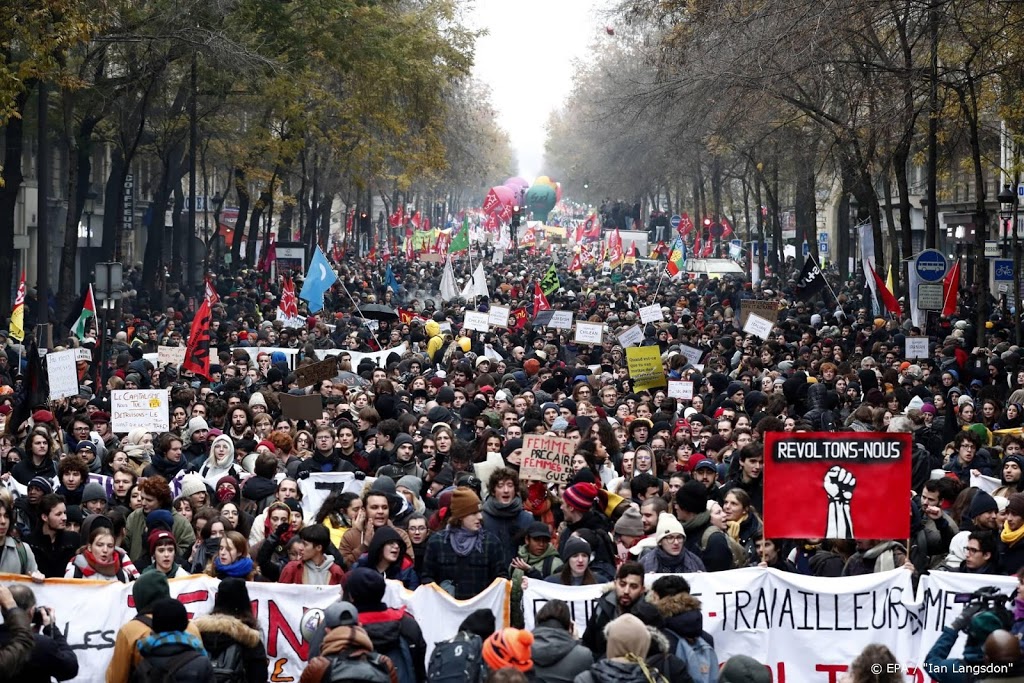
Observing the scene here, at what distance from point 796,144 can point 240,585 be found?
3479 cm

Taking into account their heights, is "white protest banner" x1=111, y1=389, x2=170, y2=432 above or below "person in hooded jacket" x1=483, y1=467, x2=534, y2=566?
above

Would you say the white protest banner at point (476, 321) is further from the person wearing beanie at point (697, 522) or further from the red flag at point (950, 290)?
the person wearing beanie at point (697, 522)

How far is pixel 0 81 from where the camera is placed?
21.4m

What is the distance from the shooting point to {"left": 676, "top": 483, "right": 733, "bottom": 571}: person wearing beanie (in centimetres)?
948

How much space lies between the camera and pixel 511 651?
6.91 m

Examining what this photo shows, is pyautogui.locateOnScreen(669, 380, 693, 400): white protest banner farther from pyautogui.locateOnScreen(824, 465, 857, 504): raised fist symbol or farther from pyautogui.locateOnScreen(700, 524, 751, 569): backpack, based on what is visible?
pyautogui.locateOnScreen(824, 465, 857, 504): raised fist symbol

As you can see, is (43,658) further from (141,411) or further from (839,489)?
(141,411)

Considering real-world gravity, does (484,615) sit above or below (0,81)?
below

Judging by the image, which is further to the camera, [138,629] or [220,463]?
[220,463]

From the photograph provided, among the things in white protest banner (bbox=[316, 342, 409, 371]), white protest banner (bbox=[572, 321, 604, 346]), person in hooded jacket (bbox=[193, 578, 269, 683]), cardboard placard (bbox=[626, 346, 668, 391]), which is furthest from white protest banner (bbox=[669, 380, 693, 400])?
person in hooded jacket (bbox=[193, 578, 269, 683])

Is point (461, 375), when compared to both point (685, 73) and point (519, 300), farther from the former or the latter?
point (519, 300)

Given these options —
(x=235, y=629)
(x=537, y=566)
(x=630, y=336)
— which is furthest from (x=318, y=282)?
(x=235, y=629)

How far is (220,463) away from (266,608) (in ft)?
12.0

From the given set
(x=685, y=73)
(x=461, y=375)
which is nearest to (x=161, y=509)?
(x=461, y=375)
